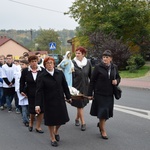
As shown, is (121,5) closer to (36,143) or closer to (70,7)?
(70,7)

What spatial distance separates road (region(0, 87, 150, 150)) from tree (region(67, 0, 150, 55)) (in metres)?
21.8

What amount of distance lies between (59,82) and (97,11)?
28.1 metres

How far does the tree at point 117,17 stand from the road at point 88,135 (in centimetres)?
2185

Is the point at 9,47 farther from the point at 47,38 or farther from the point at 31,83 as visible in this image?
the point at 31,83

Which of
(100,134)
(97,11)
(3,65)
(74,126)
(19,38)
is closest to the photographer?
(100,134)

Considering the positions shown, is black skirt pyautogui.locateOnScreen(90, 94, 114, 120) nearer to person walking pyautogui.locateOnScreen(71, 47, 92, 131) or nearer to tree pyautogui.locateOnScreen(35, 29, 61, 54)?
person walking pyautogui.locateOnScreen(71, 47, 92, 131)

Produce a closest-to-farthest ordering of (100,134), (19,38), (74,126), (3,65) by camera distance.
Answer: (100,134) < (74,126) < (3,65) < (19,38)

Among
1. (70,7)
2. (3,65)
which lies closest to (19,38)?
(70,7)

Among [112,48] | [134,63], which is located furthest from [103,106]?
[134,63]

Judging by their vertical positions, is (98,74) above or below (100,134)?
above

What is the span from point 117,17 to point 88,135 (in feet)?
82.2

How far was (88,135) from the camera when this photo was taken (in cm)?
672

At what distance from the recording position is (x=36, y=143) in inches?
247

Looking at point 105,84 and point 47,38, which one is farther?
point 47,38
